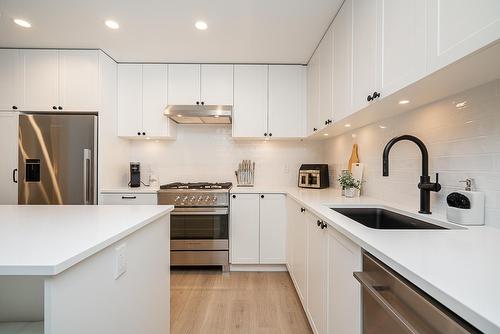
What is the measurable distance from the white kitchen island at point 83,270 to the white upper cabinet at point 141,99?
1.58 metres

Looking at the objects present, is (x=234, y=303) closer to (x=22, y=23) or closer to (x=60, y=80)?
(x=60, y=80)

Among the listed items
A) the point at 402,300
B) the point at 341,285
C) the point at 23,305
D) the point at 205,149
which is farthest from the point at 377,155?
the point at 23,305

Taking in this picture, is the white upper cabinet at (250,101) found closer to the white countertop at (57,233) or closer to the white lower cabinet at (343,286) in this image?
the white countertop at (57,233)

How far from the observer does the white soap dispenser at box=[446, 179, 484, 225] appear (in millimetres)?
1048

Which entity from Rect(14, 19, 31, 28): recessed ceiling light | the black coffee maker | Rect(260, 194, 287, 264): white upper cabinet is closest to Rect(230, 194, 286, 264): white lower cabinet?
Rect(260, 194, 287, 264): white upper cabinet

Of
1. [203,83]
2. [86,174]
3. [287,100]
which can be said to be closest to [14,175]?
[86,174]

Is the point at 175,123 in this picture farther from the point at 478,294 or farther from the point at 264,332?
the point at 478,294

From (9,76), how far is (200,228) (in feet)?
8.45

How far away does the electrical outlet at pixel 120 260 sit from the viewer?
0.92 meters

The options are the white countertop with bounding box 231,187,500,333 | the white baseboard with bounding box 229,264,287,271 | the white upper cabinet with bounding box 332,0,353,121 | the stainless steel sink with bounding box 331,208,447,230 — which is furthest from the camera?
the white baseboard with bounding box 229,264,287,271

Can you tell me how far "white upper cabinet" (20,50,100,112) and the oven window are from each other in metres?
1.50

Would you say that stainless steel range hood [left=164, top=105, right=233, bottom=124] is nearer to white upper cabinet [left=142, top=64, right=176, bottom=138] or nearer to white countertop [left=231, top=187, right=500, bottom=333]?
white upper cabinet [left=142, top=64, right=176, bottom=138]

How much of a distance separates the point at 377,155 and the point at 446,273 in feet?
5.02

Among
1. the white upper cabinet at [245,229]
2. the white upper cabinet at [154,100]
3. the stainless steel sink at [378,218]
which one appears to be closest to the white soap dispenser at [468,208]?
the stainless steel sink at [378,218]
